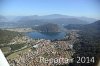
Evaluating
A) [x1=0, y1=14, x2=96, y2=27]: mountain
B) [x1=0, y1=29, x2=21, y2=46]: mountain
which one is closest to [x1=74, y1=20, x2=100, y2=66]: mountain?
[x1=0, y1=14, x2=96, y2=27]: mountain

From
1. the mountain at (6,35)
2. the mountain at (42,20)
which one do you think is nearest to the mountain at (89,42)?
the mountain at (42,20)

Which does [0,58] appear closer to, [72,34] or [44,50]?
[44,50]

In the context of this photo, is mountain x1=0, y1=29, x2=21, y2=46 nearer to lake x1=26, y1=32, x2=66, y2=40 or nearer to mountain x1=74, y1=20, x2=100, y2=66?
lake x1=26, y1=32, x2=66, y2=40

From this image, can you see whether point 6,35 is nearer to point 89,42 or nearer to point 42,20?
point 42,20

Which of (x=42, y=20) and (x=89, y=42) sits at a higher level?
(x=42, y=20)

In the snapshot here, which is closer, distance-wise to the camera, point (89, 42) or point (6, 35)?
point (89, 42)

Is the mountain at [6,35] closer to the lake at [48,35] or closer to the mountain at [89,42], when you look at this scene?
the lake at [48,35]

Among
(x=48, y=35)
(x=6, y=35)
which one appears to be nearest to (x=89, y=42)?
(x=48, y=35)

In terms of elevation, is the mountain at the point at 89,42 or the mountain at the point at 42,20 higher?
the mountain at the point at 42,20

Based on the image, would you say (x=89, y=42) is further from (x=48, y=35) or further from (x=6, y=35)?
(x=6, y=35)

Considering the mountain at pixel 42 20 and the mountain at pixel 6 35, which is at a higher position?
the mountain at pixel 42 20

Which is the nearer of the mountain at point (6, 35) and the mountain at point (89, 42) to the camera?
the mountain at point (89, 42)

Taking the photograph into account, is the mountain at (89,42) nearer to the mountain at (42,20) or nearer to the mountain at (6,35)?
the mountain at (42,20)
